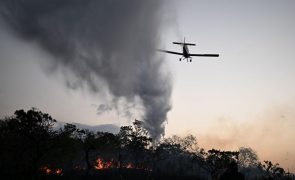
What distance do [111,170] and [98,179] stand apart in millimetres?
16389

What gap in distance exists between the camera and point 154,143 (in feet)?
404

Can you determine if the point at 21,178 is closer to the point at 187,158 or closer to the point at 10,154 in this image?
the point at 10,154

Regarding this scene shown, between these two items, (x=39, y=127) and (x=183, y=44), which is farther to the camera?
(x=183, y=44)

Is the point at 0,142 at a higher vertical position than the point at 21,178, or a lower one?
higher

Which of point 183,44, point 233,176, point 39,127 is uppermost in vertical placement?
point 183,44

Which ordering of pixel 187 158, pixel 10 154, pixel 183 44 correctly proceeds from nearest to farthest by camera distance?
pixel 10 154 < pixel 183 44 < pixel 187 158

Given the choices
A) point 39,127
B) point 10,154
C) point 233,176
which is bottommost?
point 233,176

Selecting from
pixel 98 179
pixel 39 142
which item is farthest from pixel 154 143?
pixel 39 142

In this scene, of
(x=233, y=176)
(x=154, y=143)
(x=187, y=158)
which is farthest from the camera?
(x=187, y=158)

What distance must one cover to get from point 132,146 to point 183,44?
1920 inches

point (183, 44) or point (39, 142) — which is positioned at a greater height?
point (183, 44)

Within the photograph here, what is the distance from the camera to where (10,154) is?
2507 inches

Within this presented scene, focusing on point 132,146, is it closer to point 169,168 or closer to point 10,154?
point 169,168

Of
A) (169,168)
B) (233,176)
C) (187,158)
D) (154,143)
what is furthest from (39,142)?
(187,158)
